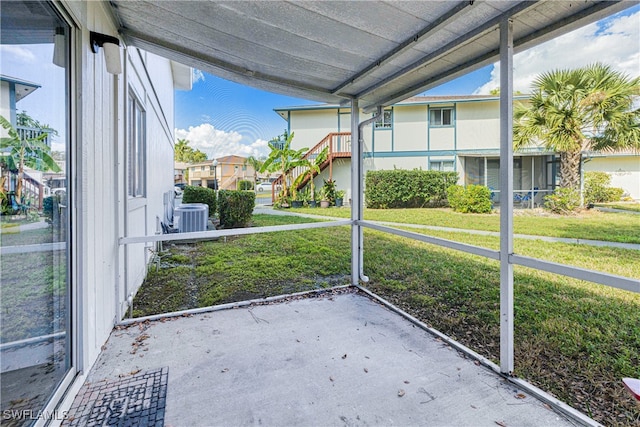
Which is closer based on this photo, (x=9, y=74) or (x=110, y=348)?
(x=9, y=74)

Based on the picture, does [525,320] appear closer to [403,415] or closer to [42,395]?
[403,415]

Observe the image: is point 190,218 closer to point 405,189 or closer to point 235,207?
point 235,207

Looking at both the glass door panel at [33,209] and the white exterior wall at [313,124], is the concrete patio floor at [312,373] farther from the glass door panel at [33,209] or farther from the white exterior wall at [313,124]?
the white exterior wall at [313,124]

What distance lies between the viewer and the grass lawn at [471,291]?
2451mm

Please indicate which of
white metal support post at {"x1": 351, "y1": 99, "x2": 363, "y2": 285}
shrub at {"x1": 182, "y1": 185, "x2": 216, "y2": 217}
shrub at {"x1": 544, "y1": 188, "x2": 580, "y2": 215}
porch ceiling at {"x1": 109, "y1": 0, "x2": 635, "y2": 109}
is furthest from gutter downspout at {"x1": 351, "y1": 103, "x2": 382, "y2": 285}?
shrub at {"x1": 182, "y1": 185, "x2": 216, "y2": 217}

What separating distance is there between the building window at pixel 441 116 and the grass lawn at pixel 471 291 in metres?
2.37

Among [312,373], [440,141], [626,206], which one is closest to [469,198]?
[440,141]

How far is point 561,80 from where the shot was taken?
16.7 feet

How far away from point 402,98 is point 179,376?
351cm

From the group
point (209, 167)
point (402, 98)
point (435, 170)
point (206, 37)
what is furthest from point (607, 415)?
point (209, 167)

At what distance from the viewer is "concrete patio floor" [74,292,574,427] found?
188 cm

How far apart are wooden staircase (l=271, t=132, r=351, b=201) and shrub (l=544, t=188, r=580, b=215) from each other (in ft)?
11.5

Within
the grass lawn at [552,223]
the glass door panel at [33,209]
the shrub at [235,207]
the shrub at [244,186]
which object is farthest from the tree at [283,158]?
the glass door panel at [33,209]

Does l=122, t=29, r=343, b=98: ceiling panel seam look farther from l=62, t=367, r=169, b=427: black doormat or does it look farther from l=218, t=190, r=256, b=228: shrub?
l=218, t=190, r=256, b=228: shrub
